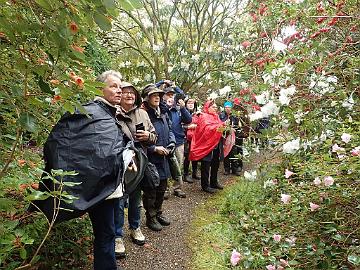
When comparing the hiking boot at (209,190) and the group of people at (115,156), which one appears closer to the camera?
the group of people at (115,156)

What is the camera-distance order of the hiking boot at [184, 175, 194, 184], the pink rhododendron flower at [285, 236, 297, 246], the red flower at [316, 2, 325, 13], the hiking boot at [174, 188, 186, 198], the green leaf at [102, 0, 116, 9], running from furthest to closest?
the hiking boot at [184, 175, 194, 184] → the hiking boot at [174, 188, 186, 198] → the pink rhododendron flower at [285, 236, 297, 246] → the red flower at [316, 2, 325, 13] → the green leaf at [102, 0, 116, 9]

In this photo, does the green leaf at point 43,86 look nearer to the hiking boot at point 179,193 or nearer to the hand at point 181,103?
the hand at point 181,103

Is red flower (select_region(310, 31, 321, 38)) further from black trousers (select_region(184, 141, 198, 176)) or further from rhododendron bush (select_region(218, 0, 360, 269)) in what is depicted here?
black trousers (select_region(184, 141, 198, 176))

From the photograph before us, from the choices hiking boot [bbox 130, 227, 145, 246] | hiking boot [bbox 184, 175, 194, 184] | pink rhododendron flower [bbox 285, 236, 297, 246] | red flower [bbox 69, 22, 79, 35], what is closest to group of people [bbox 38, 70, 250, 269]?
hiking boot [bbox 130, 227, 145, 246]

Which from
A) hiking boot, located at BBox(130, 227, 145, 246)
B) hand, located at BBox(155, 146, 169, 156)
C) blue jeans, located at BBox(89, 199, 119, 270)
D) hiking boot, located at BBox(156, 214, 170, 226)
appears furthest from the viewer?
hiking boot, located at BBox(156, 214, 170, 226)

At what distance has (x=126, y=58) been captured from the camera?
380 inches

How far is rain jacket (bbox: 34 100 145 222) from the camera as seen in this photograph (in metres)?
2.46

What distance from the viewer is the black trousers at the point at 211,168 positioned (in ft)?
21.7

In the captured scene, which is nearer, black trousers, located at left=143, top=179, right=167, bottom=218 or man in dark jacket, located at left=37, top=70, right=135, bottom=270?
man in dark jacket, located at left=37, top=70, right=135, bottom=270

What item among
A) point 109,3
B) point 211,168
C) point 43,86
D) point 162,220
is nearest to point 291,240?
point 162,220

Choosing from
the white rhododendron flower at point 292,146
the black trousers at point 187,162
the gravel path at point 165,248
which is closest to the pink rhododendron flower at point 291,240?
the white rhododendron flower at point 292,146

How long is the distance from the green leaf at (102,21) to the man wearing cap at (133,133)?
2.21 meters

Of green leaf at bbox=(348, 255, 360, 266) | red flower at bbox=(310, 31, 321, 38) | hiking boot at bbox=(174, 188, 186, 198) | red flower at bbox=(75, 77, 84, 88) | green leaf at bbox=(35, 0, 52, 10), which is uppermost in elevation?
red flower at bbox=(310, 31, 321, 38)

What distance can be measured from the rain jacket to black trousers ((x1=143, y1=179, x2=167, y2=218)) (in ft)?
5.25
